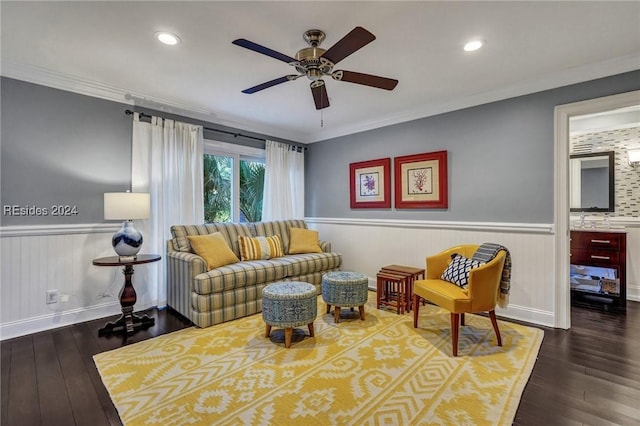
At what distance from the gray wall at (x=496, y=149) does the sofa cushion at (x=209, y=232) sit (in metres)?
1.97

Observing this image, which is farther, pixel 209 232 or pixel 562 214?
pixel 209 232

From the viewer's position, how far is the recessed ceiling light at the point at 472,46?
239 centimetres

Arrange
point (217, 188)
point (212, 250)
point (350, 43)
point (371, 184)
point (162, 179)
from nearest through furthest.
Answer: point (350, 43)
point (212, 250)
point (162, 179)
point (217, 188)
point (371, 184)

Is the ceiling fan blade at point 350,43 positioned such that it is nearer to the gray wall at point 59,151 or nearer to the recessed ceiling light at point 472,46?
the recessed ceiling light at point 472,46

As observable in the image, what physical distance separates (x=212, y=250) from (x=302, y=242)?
4.57ft

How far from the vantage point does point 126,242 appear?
2.96 metres

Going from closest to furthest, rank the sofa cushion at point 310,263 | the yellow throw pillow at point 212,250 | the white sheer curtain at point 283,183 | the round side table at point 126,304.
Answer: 1. the round side table at point 126,304
2. the yellow throw pillow at point 212,250
3. the sofa cushion at point 310,263
4. the white sheer curtain at point 283,183

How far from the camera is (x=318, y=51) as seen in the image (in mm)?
2191

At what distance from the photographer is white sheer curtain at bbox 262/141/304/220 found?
16.3 feet

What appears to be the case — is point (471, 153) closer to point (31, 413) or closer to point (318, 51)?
point (318, 51)

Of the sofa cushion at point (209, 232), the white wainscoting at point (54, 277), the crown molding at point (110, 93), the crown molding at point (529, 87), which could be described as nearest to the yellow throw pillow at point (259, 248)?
the sofa cushion at point (209, 232)

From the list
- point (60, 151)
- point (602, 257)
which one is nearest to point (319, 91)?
point (60, 151)

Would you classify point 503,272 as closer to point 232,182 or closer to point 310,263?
point 310,263

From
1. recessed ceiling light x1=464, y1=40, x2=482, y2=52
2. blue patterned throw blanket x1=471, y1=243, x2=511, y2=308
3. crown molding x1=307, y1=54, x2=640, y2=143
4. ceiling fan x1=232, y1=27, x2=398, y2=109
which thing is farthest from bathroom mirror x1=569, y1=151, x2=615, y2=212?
ceiling fan x1=232, y1=27, x2=398, y2=109
